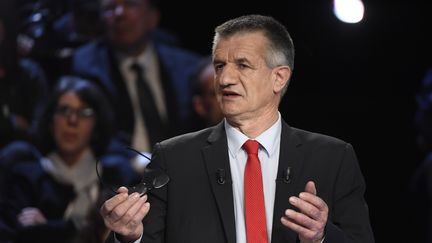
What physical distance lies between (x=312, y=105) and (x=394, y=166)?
0.67 m

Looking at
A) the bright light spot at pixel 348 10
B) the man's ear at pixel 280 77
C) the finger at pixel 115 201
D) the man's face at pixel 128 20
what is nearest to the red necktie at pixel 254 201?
the man's ear at pixel 280 77

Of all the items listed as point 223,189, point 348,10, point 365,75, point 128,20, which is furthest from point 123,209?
point 365,75

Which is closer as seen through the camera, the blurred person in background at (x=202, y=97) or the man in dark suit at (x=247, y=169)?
the man in dark suit at (x=247, y=169)

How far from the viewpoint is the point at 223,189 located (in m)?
1.93

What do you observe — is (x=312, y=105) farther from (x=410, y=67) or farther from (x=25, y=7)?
(x=25, y=7)

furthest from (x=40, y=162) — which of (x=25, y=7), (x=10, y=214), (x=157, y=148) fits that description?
(x=157, y=148)

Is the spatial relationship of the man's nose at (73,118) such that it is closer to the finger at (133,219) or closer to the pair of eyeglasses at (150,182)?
the pair of eyeglasses at (150,182)

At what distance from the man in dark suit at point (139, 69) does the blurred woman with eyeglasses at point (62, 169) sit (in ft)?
0.36

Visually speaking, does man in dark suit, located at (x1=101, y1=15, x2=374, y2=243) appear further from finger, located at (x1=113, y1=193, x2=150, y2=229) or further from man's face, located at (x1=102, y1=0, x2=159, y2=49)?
man's face, located at (x1=102, y1=0, x2=159, y2=49)

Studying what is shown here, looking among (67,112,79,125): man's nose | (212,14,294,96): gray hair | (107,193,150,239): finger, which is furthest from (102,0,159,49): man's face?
(107,193,150,239): finger

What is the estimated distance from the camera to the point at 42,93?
4.55 metres

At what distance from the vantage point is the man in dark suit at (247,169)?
191cm

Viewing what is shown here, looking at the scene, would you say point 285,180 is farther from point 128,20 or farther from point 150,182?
point 128,20

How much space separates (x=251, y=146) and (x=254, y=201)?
15 cm
